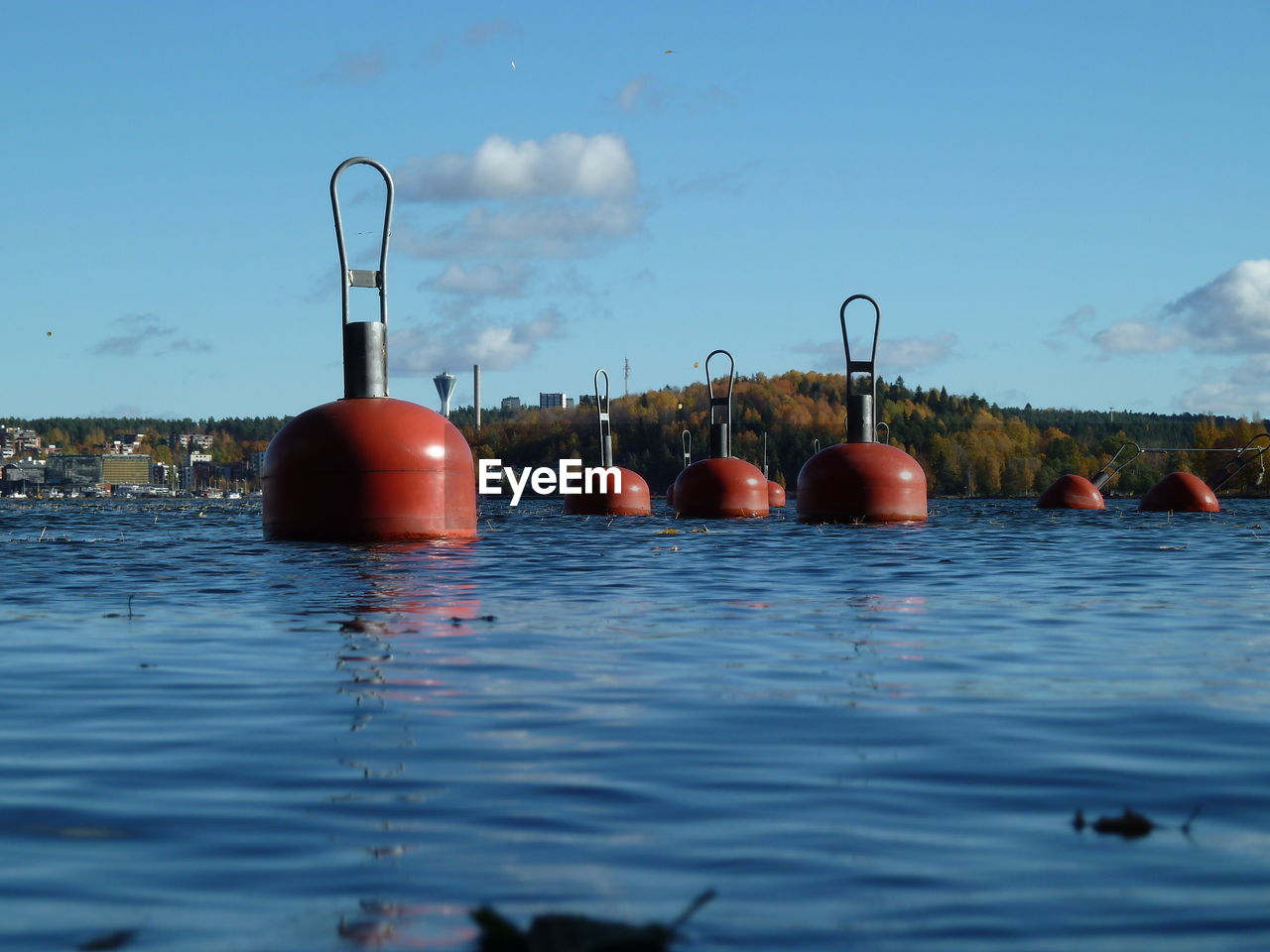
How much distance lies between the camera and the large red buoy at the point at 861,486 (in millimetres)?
36875

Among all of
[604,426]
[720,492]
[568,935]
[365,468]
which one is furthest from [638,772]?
[604,426]

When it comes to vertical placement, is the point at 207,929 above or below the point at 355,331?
below

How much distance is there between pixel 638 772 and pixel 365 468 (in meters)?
19.1

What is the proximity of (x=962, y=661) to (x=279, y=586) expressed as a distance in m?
8.94

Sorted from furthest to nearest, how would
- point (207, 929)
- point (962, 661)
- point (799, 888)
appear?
1. point (962, 661)
2. point (799, 888)
3. point (207, 929)

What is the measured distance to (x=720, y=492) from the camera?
4806 cm

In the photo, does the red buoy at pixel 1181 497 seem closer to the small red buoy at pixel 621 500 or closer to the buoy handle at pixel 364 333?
the small red buoy at pixel 621 500

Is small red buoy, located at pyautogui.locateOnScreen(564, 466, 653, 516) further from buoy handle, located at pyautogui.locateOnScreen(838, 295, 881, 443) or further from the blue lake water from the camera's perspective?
the blue lake water

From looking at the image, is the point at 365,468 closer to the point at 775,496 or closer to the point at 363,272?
the point at 363,272

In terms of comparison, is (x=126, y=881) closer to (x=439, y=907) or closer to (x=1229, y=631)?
(x=439, y=907)

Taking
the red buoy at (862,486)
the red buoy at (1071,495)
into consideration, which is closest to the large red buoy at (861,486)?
the red buoy at (862,486)

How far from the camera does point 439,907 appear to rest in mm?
4445

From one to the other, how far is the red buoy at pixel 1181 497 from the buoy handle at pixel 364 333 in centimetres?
3900

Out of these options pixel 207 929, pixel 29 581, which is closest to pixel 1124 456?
pixel 29 581
